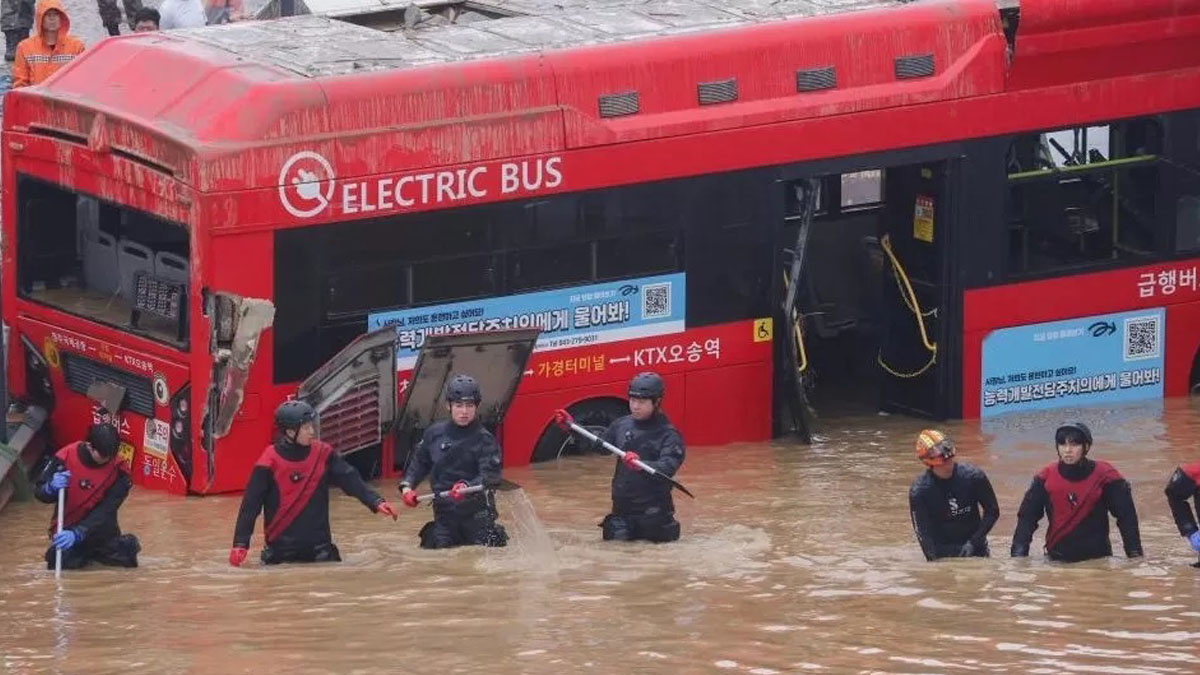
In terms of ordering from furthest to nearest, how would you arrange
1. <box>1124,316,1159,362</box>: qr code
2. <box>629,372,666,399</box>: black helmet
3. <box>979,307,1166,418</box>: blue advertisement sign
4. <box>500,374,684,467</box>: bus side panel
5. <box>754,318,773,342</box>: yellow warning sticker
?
<box>1124,316,1159,362</box>: qr code → <box>979,307,1166,418</box>: blue advertisement sign → <box>754,318,773,342</box>: yellow warning sticker → <box>500,374,684,467</box>: bus side panel → <box>629,372,666,399</box>: black helmet

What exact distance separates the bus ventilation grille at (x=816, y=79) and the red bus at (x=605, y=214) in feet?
0.08

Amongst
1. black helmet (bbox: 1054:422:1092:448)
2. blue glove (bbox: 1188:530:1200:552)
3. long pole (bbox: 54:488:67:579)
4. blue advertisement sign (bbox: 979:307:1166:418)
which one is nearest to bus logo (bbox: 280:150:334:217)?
long pole (bbox: 54:488:67:579)

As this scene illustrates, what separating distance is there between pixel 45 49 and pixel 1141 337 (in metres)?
7.81

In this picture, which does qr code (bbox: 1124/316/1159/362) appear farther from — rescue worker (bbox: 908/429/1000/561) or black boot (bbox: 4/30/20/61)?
black boot (bbox: 4/30/20/61)

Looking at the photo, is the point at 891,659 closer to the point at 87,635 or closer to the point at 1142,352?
the point at 87,635

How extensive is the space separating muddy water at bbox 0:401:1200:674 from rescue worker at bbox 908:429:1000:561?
138mm

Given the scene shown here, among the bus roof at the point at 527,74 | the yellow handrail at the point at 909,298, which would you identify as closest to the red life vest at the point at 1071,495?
the bus roof at the point at 527,74

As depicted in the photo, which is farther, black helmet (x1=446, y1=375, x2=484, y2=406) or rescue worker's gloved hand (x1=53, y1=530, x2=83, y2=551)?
black helmet (x1=446, y1=375, x2=484, y2=406)

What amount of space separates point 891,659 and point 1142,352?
23.3 feet

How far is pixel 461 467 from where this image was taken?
15.5 meters

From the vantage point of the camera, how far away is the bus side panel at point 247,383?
54.7 feet

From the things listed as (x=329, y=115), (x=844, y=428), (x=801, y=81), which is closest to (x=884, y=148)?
(x=801, y=81)

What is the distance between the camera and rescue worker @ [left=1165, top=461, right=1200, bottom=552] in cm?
1469

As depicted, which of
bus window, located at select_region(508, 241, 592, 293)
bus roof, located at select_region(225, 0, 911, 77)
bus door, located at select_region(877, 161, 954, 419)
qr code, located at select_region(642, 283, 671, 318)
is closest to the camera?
bus roof, located at select_region(225, 0, 911, 77)
